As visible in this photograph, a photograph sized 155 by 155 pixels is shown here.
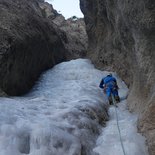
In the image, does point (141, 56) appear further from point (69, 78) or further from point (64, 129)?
point (69, 78)

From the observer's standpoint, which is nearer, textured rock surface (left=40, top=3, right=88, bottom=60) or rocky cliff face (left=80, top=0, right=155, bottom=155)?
rocky cliff face (left=80, top=0, right=155, bottom=155)

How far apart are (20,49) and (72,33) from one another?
70.1 feet

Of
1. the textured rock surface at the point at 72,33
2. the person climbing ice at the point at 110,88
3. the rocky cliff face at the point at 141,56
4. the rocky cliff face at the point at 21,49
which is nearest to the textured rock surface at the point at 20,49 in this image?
the rocky cliff face at the point at 21,49

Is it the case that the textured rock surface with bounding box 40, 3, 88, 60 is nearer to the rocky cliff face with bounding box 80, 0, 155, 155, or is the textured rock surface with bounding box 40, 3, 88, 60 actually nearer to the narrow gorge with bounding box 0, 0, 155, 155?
the narrow gorge with bounding box 0, 0, 155, 155

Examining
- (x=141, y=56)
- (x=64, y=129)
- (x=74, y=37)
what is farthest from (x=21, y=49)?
(x=74, y=37)

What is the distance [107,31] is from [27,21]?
4.50m

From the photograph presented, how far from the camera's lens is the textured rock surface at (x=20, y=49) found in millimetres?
11820

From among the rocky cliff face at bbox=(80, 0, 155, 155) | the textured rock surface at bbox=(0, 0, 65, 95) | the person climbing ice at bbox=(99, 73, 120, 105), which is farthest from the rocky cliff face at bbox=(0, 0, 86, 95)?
the rocky cliff face at bbox=(80, 0, 155, 155)

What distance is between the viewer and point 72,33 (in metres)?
33.9

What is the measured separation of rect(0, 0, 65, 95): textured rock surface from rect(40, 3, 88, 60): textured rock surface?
8.66 metres

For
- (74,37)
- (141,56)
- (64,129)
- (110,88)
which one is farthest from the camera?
(74,37)

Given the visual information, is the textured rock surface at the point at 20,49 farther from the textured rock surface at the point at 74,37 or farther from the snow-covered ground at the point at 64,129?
the textured rock surface at the point at 74,37

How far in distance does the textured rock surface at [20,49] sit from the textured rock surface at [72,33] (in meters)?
8.66

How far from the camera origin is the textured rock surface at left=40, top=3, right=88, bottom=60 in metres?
27.8
